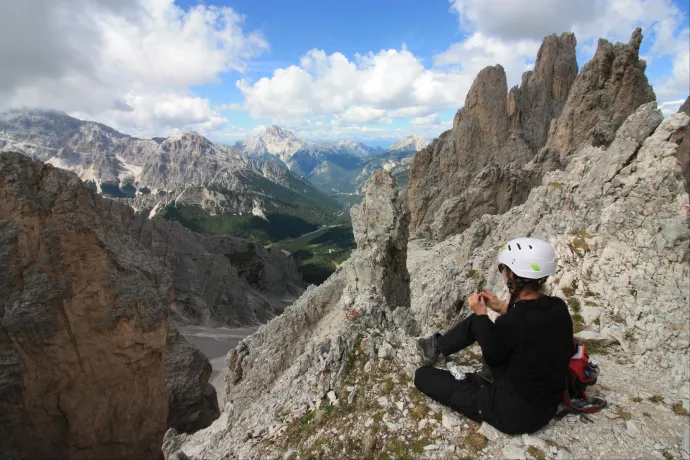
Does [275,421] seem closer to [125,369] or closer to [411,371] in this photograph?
[411,371]

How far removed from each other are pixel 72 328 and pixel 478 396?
86.9 feet

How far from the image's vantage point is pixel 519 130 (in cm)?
7356

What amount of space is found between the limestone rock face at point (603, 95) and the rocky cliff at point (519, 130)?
132mm

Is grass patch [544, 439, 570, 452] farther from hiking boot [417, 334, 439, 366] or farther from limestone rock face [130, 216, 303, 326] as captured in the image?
limestone rock face [130, 216, 303, 326]

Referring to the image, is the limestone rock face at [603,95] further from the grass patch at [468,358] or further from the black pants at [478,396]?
the black pants at [478,396]

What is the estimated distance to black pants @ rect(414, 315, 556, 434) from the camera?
6.29 meters

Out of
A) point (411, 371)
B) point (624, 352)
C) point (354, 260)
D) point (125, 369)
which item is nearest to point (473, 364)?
point (411, 371)

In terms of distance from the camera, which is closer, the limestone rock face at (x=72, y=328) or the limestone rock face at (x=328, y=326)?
the limestone rock face at (x=328, y=326)

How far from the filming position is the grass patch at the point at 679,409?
6.99m

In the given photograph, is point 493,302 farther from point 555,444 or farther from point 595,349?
point 595,349

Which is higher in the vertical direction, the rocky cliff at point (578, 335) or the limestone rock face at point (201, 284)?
the rocky cliff at point (578, 335)

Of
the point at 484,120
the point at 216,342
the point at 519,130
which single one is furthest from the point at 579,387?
the point at 519,130

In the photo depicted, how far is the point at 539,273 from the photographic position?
5934mm

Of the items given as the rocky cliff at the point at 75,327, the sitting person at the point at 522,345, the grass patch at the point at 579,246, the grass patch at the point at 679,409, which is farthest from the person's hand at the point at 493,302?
the rocky cliff at the point at 75,327
